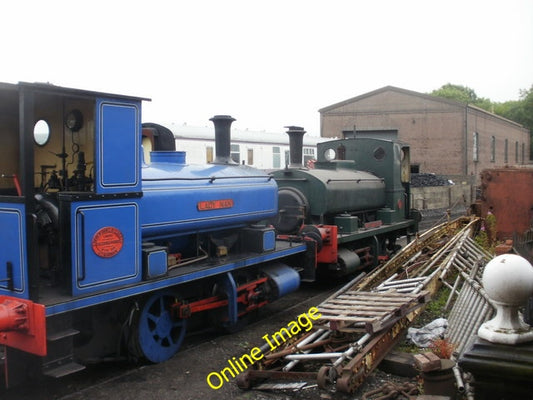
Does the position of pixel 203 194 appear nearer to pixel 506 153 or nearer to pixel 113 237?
pixel 113 237

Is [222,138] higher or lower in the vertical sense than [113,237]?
higher

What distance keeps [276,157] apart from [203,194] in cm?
1636

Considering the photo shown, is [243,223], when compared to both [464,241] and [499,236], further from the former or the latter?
[499,236]

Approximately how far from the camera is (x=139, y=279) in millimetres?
5738

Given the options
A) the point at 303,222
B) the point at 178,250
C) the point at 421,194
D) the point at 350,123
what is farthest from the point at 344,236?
the point at 350,123

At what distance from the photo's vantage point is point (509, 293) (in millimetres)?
2846

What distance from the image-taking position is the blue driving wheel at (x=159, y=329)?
235 inches

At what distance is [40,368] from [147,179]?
2.21 meters

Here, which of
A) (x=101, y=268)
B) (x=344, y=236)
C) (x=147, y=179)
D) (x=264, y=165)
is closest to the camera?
(x=101, y=268)

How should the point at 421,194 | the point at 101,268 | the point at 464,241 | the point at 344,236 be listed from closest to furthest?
the point at 101,268 → the point at 344,236 → the point at 464,241 → the point at 421,194

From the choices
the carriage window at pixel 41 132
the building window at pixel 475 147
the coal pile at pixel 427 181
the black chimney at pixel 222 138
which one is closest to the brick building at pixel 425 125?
the building window at pixel 475 147

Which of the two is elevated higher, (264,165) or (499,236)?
(264,165)

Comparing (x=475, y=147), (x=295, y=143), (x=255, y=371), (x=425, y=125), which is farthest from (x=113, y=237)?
(x=475, y=147)

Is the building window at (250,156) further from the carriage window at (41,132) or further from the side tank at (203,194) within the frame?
the carriage window at (41,132)
